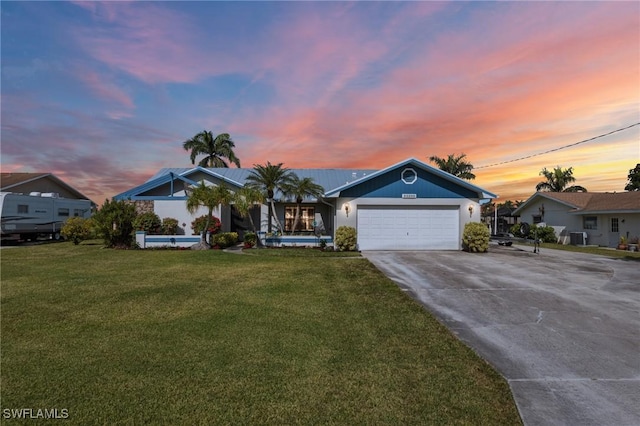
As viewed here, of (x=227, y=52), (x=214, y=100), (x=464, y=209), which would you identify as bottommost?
(x=464, y=209)

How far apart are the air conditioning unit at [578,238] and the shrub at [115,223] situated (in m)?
33.8

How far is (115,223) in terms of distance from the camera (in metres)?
20.2

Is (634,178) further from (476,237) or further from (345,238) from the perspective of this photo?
(345,238)

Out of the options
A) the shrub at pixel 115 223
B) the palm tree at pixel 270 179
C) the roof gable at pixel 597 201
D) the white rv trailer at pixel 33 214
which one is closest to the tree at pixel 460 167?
the roof gable at pixel 597 201

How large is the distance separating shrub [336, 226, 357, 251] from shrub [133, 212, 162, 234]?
456 inches

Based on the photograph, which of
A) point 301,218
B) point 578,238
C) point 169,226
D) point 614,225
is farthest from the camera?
point 578,238

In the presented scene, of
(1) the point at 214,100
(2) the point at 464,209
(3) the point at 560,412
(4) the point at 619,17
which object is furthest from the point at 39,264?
(4) the point at 619,17

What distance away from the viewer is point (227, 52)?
1412 cm

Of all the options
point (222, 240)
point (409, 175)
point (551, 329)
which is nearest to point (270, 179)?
point (222, 240)

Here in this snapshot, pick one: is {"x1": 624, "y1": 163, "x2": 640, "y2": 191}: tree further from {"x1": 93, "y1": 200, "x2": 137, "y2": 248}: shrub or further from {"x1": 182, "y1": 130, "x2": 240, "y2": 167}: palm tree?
{"x1": 93, "y1": 200, "x2": 137, "y2": 248}: shrub

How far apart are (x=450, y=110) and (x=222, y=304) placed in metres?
17.1

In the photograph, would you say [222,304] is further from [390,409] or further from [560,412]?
[560,412]

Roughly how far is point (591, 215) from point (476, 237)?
1684cm

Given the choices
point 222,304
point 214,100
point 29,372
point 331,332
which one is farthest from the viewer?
point 214,100
